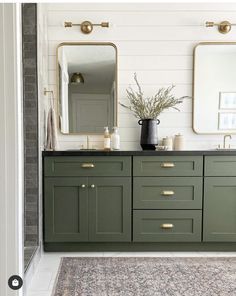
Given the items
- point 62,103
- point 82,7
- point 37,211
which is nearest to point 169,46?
point 82,7

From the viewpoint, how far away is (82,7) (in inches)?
124

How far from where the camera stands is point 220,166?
9.11 feet

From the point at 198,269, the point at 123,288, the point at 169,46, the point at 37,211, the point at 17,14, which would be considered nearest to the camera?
the point at 17,14

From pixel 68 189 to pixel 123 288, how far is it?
1020mm

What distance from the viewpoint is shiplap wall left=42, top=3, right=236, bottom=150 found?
3.16 m

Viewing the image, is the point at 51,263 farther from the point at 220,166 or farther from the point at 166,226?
the point at 220,166

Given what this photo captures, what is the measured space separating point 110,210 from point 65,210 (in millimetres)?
412

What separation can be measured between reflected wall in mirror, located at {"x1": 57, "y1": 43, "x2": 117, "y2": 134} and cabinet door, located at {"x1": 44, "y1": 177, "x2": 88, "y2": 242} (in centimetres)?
69

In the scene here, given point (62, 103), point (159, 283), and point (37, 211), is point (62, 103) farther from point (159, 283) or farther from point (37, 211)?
point (159, 283)

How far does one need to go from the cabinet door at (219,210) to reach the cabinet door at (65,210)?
3.67 feet

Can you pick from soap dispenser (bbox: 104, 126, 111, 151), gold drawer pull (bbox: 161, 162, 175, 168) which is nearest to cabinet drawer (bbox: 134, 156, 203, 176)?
gold drawer pull (bbox: 161, 162, 175, 168)

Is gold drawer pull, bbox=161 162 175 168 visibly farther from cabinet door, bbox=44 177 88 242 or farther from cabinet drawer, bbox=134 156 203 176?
cabinet door, bbox=44 177 88 242

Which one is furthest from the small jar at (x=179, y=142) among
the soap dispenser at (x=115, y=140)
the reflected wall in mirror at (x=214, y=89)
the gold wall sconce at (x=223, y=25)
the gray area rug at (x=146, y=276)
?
the gold wall sconce at (x=223, y=25)

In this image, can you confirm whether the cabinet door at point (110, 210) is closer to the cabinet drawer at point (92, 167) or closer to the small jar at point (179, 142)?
the cabinet drawer at point (92, 167)
